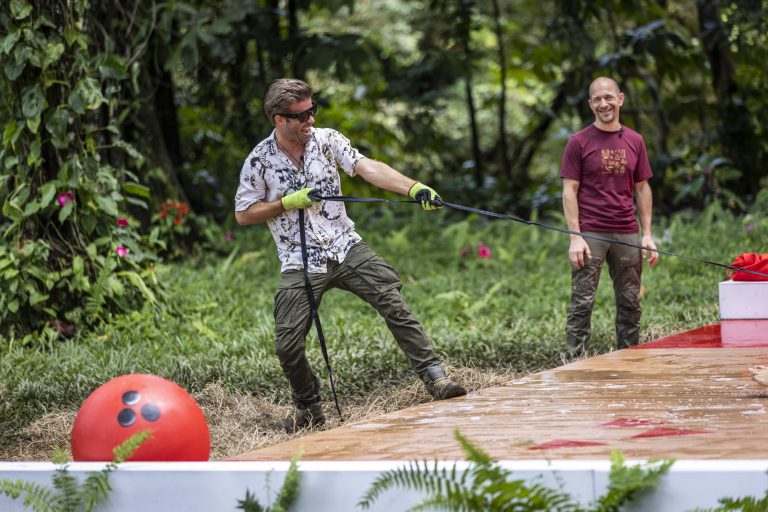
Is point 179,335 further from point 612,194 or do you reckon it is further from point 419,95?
point 419,95

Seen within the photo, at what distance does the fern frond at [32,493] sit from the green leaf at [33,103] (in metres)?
4.70

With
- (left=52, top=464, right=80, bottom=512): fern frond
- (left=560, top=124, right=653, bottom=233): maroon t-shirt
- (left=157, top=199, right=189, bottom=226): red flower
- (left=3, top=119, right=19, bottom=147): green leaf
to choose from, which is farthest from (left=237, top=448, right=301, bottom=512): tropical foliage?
(left=157, top=199, right=189, bottom=226): red flower

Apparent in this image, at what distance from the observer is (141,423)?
385 centimetres

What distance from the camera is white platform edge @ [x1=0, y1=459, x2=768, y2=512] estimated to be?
9.90 feet

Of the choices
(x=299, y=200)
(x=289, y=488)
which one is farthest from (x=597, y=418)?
(x=299, y=200)

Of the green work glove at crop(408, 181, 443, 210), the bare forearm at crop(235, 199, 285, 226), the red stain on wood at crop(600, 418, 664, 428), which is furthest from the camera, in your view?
the bare forearm at crop(235, 199, 285, 226)

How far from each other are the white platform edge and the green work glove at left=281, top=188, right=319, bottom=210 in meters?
2.13

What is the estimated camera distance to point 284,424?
6.01 m

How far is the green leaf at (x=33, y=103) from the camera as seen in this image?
25.1 ft

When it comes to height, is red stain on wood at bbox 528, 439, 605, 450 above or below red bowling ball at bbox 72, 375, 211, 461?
below

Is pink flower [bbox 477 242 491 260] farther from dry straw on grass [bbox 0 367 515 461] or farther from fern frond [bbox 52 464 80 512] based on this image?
fern frond [bbox 52 464 80 512]

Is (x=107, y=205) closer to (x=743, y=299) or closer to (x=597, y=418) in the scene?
(x=743, y=299)

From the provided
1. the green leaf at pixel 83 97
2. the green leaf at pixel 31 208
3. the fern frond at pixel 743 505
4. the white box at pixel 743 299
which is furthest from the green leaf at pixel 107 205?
the fern frond at pixel 743 505

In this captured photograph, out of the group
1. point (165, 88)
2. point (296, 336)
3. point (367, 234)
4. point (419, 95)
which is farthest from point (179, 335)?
point (419, 95)
